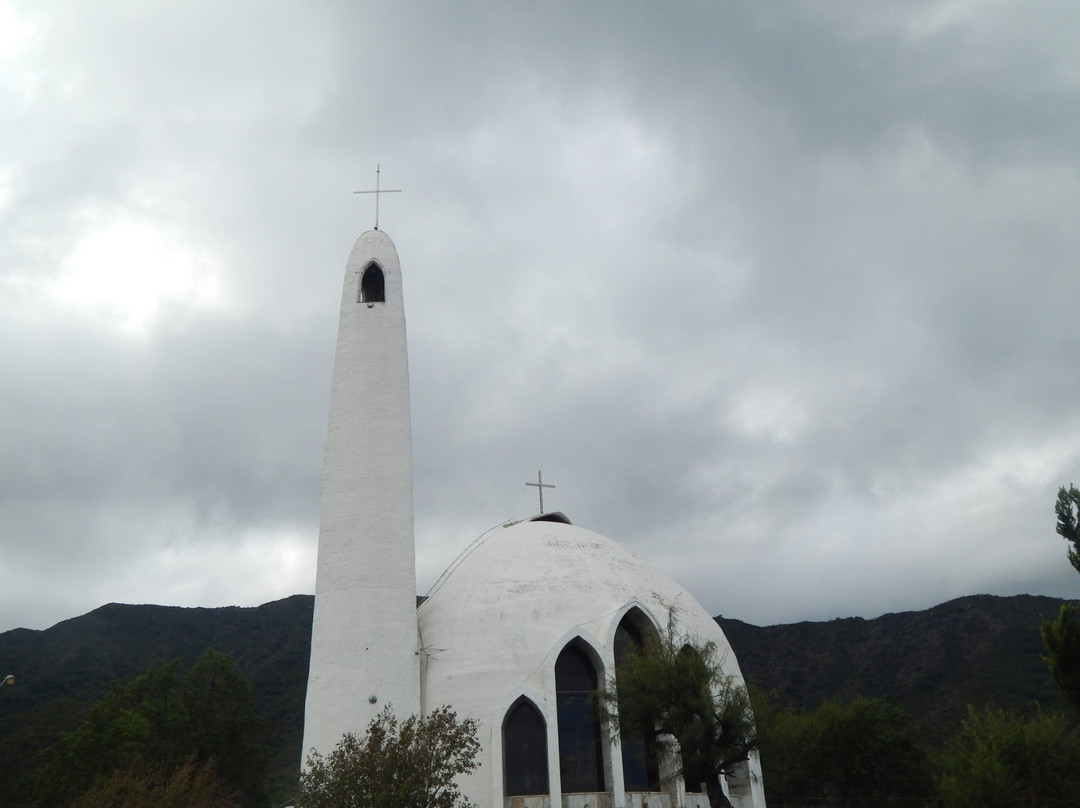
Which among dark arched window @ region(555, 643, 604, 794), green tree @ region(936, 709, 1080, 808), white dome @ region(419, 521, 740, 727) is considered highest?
white dome @ region(419, 521, 740, 727)

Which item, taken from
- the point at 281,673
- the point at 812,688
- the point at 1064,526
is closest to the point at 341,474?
the point at 1064,526

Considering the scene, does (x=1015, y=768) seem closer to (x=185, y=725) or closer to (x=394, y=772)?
(x=394, y=772)

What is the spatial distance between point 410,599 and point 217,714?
73.1 feet

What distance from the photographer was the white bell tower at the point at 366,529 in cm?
2130

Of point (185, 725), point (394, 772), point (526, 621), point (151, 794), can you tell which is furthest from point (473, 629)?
point (185, 725)

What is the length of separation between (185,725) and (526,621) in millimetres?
23245

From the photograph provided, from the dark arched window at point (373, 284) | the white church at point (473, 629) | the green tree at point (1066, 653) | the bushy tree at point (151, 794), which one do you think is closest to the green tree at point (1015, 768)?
the white church at point (473, 629)

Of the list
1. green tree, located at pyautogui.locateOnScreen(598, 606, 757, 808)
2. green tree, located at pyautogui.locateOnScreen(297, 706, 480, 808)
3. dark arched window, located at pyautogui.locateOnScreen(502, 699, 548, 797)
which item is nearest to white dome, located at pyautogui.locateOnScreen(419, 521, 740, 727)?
dark arched window, located at pyautogui.locateOnScreen(502, 699, 548, 797)

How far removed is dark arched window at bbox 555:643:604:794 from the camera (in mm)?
21938

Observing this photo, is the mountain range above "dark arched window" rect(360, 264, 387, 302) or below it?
below

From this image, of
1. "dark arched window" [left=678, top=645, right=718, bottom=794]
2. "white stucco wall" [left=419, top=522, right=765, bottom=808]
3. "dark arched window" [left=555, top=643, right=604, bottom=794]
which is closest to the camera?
"dark arched window" [left=678, top=645, right=718, bottom=794]

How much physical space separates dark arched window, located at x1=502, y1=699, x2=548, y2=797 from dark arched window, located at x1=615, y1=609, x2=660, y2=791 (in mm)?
1962

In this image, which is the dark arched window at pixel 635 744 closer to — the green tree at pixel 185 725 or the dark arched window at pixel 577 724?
the dark arched window at pixel 577 724

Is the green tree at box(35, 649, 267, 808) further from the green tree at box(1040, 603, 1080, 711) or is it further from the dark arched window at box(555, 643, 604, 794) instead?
the green tree at box(1040, 603, 1080, 711)
